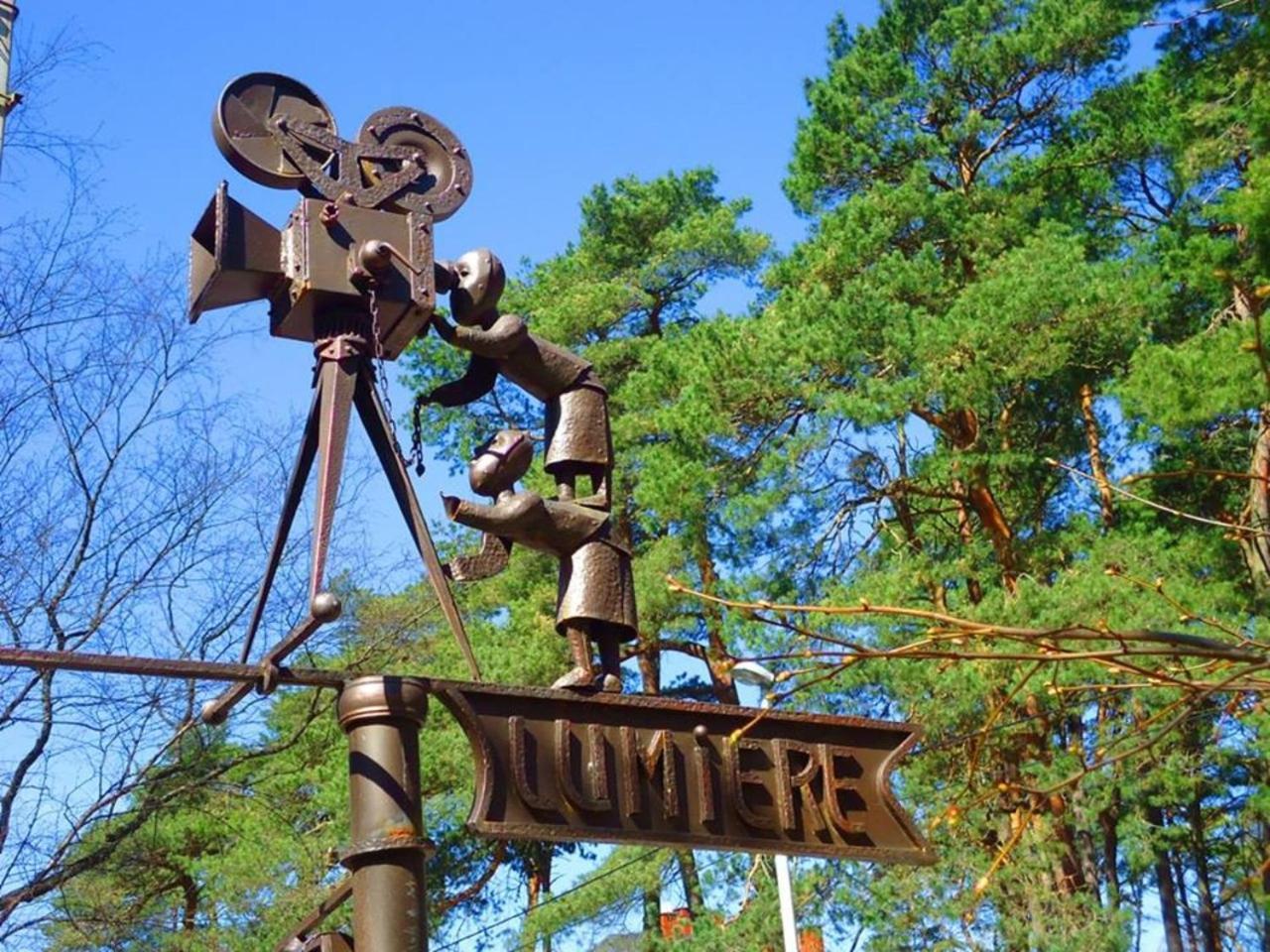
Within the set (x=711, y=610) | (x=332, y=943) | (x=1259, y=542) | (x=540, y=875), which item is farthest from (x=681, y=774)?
(x=540, y=875)

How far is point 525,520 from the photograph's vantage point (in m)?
3.02

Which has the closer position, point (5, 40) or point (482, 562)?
point (482, 562)

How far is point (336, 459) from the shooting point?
286 centimetres

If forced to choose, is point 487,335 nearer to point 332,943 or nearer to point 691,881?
point 332,943

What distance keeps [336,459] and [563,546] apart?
452mm

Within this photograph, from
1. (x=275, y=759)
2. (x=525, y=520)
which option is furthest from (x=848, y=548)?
(x=525, y=520)

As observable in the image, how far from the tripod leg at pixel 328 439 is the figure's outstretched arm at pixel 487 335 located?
19 cm

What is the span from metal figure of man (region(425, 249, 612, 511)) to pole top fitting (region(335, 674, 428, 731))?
57cm

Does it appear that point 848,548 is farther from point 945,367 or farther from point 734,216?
point 734,216

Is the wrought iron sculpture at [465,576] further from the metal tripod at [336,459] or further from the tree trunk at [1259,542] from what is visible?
the tree trunk at [1259,542]

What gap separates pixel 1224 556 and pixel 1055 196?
5.42 meters

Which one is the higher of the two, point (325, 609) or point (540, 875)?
point (540, 875)

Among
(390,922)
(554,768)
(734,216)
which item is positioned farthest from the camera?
(734,216)

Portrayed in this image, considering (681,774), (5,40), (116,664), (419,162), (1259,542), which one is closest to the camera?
(116,664)
